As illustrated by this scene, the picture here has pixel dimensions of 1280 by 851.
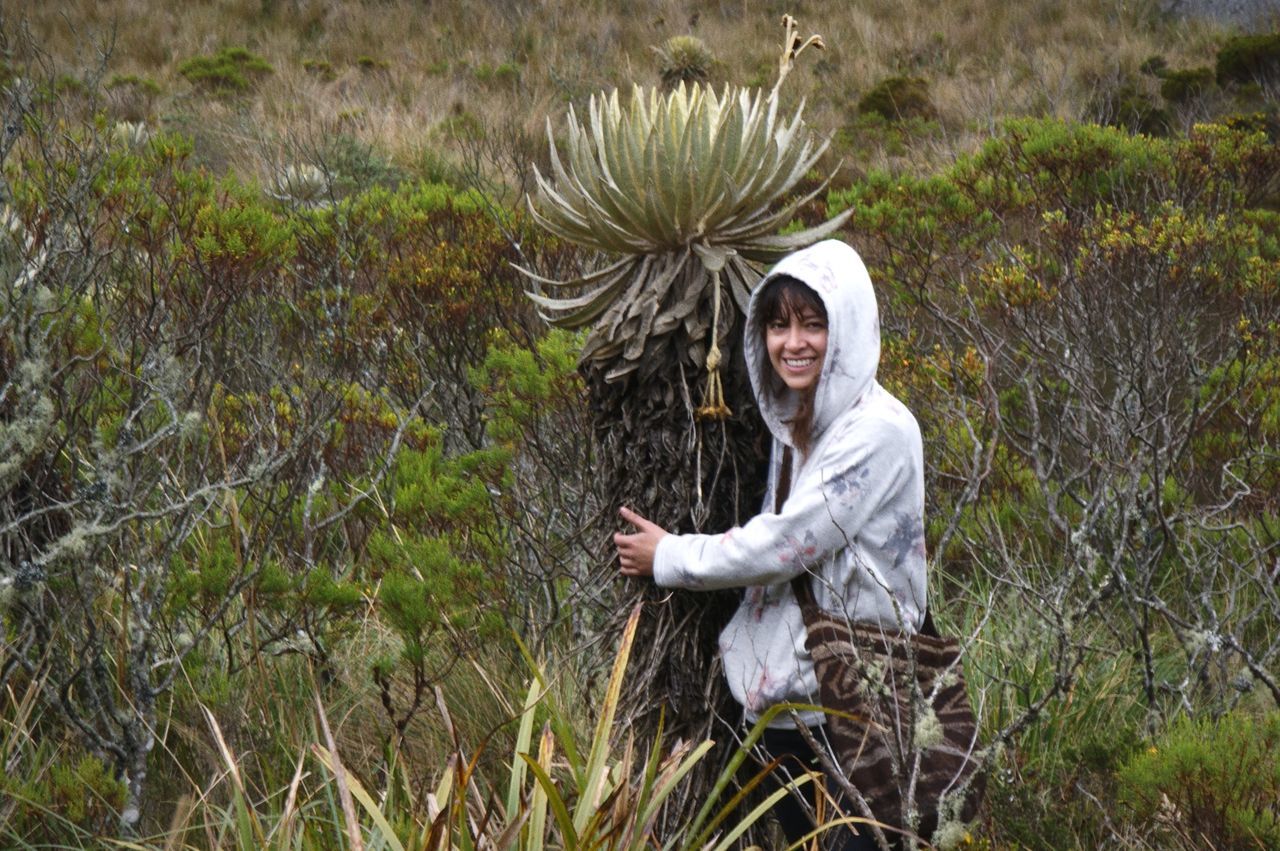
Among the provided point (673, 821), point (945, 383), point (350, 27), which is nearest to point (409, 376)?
point (945, 383)

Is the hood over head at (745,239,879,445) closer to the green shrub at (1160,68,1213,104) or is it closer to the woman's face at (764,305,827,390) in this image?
the woman's face at (764,305,827,390)

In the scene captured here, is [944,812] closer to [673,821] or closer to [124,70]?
[673,821]

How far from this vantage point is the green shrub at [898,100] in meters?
15.9

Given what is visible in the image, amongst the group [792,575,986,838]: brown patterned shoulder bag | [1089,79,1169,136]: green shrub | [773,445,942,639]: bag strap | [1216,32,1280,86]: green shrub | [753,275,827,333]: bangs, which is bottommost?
[1089,79,1169,136]: green shrub

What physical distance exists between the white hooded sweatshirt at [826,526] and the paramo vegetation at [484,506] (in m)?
0.30

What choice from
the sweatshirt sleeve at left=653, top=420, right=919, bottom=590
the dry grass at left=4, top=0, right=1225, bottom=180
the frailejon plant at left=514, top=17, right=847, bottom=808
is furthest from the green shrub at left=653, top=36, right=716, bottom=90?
the sweatshirt sleeve at left=653, top=420, right=919, bottom=590

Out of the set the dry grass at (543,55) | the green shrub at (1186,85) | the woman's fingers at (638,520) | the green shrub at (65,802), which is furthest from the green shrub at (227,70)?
the woman's fingers at (638,520)

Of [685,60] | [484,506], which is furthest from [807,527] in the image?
[685,60]

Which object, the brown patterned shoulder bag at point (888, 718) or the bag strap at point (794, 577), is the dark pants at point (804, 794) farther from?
the bag strap at point (794, 577)

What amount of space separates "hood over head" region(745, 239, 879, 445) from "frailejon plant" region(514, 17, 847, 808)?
0.07 m

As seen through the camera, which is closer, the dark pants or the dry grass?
the dark pants

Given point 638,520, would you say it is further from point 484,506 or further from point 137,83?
point 137,83

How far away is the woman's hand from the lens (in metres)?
2.98

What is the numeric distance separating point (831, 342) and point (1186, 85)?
1290 centimetres
